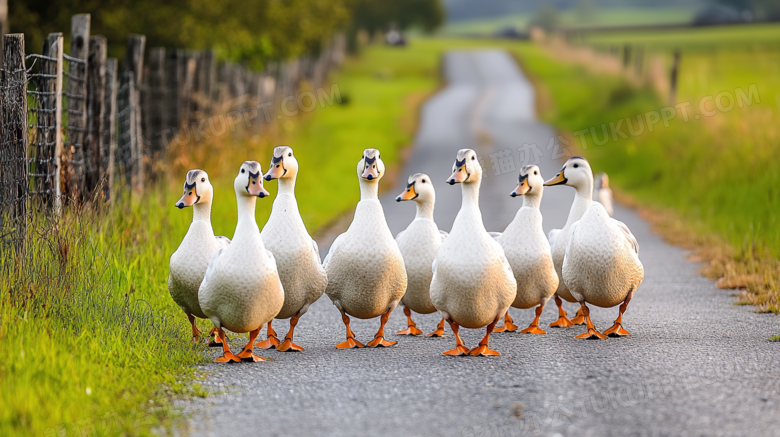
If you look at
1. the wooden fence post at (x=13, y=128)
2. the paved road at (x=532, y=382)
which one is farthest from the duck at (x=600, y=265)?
the wooden fence post at (x=13, y=128)

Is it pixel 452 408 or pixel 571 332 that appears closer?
pixel 452 408

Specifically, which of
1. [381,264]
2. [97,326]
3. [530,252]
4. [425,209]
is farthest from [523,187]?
[97,326]

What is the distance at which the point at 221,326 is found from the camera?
20.5 feet

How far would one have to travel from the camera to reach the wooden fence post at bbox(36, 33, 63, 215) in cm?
827

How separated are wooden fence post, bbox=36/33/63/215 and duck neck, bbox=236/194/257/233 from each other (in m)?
2.75

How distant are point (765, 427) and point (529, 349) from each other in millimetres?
2185

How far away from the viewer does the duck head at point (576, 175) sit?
7.54 m

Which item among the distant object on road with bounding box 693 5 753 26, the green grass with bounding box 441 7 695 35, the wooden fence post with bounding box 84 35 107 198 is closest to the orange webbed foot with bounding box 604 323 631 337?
the wooden fence post with bounding box 84 35 107 198

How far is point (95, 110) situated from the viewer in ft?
33.1

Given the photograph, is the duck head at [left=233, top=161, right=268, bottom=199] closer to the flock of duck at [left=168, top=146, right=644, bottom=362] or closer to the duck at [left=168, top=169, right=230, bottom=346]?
the flock of duck at [left=168, top=146, right=644, bottom=362]

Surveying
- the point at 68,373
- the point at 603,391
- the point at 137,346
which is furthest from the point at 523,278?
the point at 68,373

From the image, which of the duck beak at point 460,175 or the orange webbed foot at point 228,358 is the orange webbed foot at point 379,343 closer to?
the orange webbed foot at point 228,358

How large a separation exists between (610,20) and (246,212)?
141 metres

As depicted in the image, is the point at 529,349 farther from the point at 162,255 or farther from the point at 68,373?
the point at 162,255
